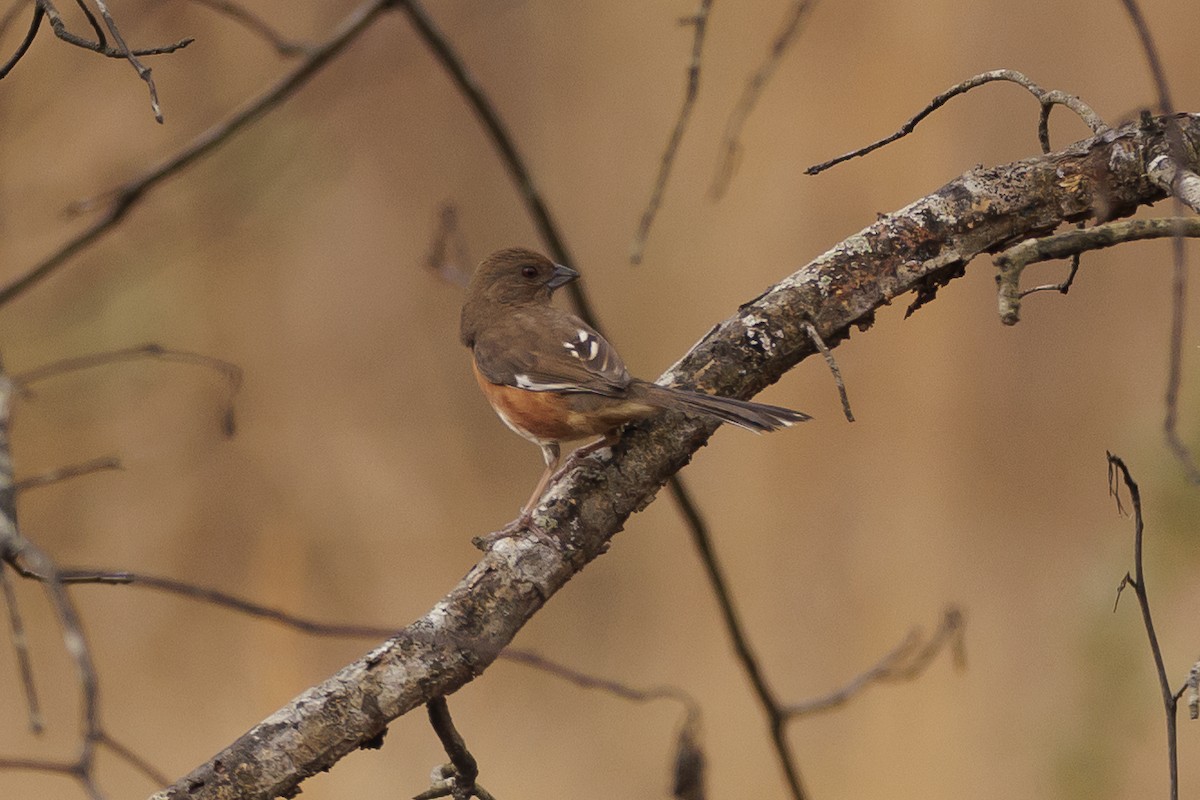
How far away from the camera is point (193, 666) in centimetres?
395

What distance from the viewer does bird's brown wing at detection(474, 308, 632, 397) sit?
6.86 ft

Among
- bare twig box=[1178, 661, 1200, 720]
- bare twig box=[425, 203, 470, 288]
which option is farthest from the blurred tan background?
bare twig box=[1178, 661, 1200, 720]

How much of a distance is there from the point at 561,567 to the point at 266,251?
2.63 m

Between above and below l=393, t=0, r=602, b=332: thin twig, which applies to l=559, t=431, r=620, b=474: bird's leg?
below

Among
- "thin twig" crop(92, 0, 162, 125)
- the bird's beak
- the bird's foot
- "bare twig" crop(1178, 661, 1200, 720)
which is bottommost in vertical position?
"bare twig" crop(1178, 661, 1200, 720)

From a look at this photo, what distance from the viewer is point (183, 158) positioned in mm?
1917

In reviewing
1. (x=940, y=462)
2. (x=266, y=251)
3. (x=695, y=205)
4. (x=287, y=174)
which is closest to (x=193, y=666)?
(x=266, y=251)

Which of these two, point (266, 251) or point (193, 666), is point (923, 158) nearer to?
point (266, 251)

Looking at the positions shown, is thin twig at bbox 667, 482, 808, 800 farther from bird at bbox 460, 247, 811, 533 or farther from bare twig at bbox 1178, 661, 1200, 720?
bare twig at bbox 1178, 661, 1200, 720

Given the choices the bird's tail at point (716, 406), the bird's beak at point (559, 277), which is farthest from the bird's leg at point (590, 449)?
the bird's beak at point (559, 277)

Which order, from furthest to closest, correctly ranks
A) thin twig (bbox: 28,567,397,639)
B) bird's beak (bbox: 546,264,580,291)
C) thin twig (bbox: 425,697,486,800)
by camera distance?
1. bird's beak (bbox: 546,264,580,291)
2. thin twig (bbox: 425,697,486,800)
3. thin twig (bbox: 28,567,397,639)

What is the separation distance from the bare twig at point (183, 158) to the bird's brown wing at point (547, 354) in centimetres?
60

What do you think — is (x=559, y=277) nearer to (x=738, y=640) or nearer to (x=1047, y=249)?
(x=738, y=640)

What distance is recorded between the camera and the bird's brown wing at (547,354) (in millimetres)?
2092
